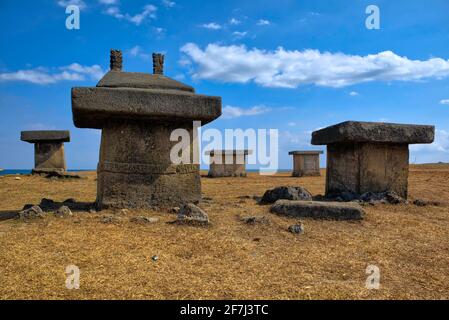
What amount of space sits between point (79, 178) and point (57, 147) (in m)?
2.12

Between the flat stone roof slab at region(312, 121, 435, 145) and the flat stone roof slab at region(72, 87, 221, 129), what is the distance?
9.23 feet

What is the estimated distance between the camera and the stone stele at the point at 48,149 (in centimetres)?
1449

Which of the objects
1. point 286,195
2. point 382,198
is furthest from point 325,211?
point 382,198

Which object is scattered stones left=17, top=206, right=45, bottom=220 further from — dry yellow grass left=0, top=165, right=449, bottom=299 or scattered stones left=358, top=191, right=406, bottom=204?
scattered stones left=358, top=191, right=406, bottom=204

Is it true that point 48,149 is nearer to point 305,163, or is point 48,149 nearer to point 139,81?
point 139,81

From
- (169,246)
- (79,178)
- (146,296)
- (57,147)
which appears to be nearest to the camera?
(146,296)

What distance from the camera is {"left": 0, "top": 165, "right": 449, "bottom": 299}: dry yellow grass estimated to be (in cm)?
253

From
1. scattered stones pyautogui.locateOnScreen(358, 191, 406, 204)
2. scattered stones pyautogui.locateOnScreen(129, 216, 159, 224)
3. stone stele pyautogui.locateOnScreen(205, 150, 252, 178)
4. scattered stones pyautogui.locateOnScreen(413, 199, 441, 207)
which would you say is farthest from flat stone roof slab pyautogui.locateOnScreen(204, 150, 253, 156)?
scattered stones pyautogui.locateOnScreen(129, 216, 159, 224)

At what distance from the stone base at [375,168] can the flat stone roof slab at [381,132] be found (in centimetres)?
30

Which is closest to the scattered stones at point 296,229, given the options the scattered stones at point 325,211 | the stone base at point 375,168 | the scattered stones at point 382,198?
→ the scattered stones at point 325,211
